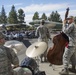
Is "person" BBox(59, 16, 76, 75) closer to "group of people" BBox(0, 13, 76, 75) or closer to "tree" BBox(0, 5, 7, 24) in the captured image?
"group of people" BBox(0, 13, 76, 75)

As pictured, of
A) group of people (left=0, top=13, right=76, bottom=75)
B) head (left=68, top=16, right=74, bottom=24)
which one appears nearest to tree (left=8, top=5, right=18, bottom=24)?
group of people (left=0, top=13, right=76, bottom=75)

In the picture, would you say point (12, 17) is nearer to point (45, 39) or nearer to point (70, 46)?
point (45, 39)

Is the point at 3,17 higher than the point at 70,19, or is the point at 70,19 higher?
Result: the point at 70,19

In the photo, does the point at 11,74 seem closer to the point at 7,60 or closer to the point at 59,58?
the point at 7,60

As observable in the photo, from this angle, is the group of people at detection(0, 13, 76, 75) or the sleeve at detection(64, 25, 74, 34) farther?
the sleeve at detection(64, 25, 74, 34)

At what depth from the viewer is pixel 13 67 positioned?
4.99m

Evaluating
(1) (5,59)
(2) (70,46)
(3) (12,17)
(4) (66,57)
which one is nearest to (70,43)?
(2) (70,46)

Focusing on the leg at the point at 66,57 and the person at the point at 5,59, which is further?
the leg at the point at 66,57

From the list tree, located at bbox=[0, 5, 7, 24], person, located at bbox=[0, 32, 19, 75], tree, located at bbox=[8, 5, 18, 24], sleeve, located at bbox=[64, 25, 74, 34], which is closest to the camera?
person, located at bbox=[0, 32, 19, 75]

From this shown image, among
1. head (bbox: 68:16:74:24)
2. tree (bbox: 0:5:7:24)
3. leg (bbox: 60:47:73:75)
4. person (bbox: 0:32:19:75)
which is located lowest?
tree (bbox: 0:5:7:24)

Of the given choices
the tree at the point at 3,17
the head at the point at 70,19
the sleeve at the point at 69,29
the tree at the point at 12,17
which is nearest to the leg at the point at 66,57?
the sleeve at the point at 69,29

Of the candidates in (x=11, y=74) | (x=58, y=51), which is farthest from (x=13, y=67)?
(x=58, y=51)

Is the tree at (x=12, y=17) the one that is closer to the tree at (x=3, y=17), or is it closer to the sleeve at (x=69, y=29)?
the tree at (x=3, y=17)

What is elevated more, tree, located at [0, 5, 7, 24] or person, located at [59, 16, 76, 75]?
person, located at [59, 16, 76, 75]
